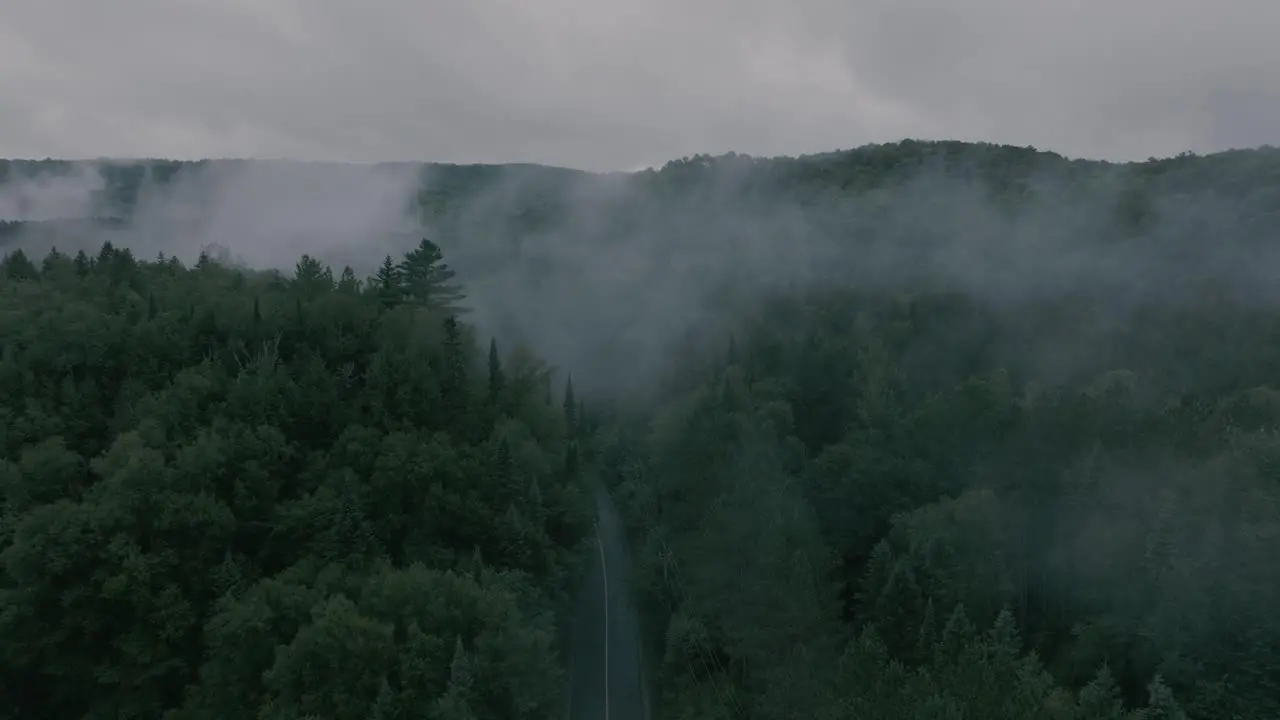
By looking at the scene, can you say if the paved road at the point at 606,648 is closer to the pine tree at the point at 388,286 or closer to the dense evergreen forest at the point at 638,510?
the dense evergreen forest at the point at 638,510

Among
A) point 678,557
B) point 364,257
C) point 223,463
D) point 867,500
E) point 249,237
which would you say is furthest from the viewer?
point 249,237

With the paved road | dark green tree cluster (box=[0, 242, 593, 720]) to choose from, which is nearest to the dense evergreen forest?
dark green tree cluster (box=[0, 242, 593, 720])

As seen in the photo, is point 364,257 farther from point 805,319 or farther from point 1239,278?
point 1239,278

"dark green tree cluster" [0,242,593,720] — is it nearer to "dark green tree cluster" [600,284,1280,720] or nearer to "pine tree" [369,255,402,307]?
"pine tree" [369,255,402,307]

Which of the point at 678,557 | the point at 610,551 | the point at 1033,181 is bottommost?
the point at 610,551

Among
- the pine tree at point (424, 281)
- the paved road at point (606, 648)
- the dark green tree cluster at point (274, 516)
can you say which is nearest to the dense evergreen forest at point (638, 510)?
the dark green tree cluster at point (274, 516)

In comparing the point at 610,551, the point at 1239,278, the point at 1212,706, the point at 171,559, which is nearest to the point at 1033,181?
the point at 1239,278
